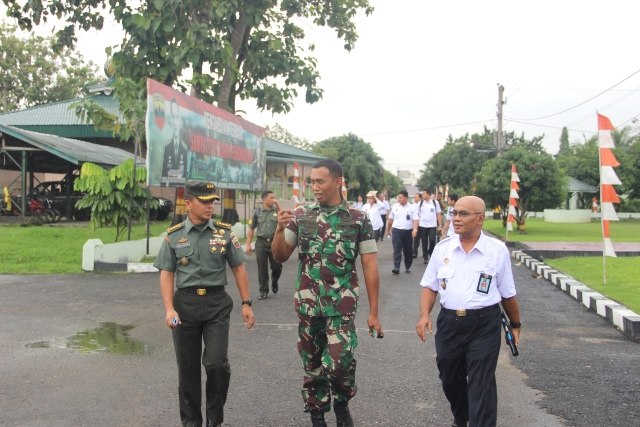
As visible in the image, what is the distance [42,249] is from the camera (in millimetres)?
14250

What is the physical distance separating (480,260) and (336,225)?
93cm

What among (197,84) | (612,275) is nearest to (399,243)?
(612,275)

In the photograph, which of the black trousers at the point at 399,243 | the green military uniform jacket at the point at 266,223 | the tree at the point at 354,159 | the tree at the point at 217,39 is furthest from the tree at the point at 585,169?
the green military uniform jacket at the point at 266,223

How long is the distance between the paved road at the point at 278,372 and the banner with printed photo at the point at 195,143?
12.8 feet

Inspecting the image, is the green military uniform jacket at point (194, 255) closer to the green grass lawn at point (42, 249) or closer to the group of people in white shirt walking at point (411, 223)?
the group of people in white shirt walking at point (411, 223)

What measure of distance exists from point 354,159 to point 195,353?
53.9 m

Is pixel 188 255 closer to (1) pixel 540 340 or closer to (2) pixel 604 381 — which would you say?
(2) pixel 604 381

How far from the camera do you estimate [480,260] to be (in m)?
3.88

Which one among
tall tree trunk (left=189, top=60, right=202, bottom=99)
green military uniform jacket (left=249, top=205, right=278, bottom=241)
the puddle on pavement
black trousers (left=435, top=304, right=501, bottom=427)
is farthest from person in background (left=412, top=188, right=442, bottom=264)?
black trousers (left=435, top=304, right=501, bottom=427)

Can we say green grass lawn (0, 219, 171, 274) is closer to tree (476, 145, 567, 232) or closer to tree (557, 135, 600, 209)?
tree (476, 145, 567, 232)

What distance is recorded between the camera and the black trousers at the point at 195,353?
13.1 ft

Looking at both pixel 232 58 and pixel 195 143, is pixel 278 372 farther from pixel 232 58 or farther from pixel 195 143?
pixel 232 58

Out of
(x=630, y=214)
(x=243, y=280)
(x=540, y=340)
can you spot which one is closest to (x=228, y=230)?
(x=243, y=280)

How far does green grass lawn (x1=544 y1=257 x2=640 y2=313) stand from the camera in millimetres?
9148
